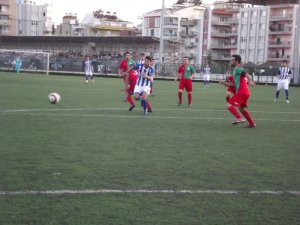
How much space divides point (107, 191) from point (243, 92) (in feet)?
24.3

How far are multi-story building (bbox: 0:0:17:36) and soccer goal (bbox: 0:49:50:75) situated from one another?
53.7m

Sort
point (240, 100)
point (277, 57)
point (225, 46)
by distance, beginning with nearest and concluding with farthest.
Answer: point (240, 100) → point (277, 57) → point (225, 46)

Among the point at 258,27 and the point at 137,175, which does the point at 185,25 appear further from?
the point at 137,175

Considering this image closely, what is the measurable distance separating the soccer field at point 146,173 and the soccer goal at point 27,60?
1804 inches

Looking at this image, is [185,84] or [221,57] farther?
[221,57]

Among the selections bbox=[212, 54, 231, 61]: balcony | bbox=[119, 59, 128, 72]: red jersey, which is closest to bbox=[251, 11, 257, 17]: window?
bbox=[212, 54, 231, 61]: balcony

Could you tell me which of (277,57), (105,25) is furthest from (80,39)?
(105,25)

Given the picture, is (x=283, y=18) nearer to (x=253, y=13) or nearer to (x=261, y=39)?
(x=261, y=39)

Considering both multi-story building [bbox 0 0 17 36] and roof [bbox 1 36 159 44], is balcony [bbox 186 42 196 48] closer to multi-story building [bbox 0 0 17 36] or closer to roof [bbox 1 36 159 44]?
roof [bbox 1 36 159 44]

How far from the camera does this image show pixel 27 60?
191ft

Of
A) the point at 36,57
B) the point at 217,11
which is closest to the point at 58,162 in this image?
the point at 36,57

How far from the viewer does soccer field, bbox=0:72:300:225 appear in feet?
16.4

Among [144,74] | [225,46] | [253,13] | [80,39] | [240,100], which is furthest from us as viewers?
[225,46]

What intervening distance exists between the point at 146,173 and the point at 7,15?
4277 inches
